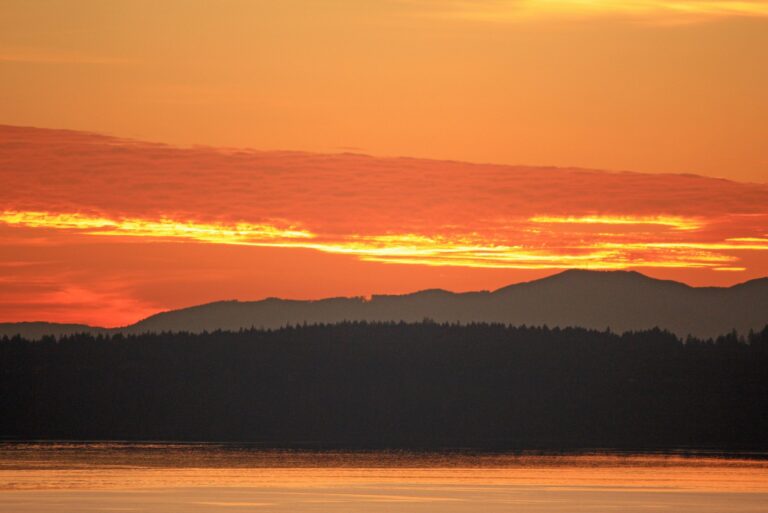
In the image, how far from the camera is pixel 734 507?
3081 inches

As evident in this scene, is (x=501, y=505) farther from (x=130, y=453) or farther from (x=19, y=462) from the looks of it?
(x=130, y=453)

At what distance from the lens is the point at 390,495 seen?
86125mm

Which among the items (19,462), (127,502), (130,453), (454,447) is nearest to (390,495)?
(127,502)

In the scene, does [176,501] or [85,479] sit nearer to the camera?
[176,501]

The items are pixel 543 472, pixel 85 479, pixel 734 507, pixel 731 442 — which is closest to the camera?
pixel 734 507

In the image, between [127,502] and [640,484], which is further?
[640,484]

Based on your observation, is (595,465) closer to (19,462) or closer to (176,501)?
(19,462)

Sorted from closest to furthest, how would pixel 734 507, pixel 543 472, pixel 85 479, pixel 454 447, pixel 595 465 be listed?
pixel 734 507 < pixel 85 479 < pixel 543 472 < pixel 595 465 < pixel 454 447

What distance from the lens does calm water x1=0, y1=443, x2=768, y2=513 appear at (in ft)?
257

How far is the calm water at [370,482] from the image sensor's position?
7819 centimetres

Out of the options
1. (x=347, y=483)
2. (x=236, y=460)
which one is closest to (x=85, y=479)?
(x=347, y=483)

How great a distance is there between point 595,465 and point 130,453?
43.9 meters

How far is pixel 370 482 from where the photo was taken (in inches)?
3898

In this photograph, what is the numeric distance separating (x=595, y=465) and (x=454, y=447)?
182 feet
